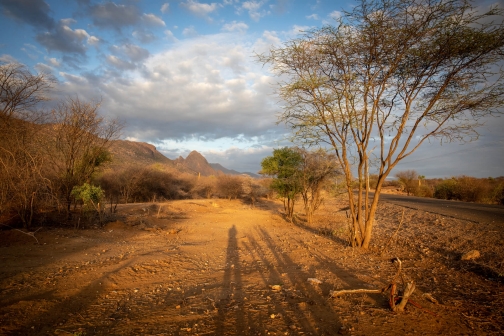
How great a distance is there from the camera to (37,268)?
588 centimetres

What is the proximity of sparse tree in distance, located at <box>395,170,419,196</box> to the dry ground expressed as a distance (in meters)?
31.6

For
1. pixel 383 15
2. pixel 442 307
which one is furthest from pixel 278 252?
pixel 383 15

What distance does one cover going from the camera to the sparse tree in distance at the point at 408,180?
3783cm

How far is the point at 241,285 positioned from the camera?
509 cm

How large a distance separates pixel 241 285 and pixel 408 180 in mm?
40961

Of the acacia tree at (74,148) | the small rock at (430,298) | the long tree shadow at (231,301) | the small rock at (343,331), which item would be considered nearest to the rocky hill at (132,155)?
the acacia tree at (74,148)

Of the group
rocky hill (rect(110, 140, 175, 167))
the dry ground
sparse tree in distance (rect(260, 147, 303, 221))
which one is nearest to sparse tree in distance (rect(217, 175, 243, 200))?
rocky hill (rect(110, 140, 175, 167))

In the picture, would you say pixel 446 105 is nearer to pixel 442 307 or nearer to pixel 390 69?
pixel 390 69

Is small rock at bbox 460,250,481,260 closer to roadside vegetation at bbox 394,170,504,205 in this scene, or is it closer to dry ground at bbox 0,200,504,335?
dry ground at bbox 0,200,504,335

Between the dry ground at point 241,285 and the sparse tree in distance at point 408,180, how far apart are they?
1246 inches

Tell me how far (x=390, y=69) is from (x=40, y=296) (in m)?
9.05

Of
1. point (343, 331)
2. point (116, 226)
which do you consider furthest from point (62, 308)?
point (116, 226)

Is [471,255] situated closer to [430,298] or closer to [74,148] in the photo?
[430,298]

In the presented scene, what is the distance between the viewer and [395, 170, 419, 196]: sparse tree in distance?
3783 cm
